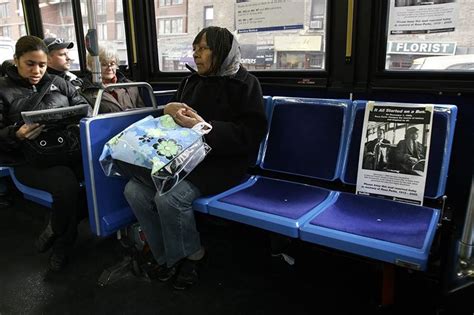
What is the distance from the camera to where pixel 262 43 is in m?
2.96

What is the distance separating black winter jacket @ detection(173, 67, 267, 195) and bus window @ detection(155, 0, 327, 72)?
2.45 ft

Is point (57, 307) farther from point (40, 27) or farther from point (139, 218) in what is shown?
point (40, 27)

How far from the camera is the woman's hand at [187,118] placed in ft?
6.81

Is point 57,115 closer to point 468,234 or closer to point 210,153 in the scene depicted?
point 210,153

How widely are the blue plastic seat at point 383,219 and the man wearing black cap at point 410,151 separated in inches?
2.4

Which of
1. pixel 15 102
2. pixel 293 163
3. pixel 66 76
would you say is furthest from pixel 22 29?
pixel 293 163

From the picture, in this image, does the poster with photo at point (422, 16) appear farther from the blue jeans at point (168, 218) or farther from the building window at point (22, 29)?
the building window at point (22, 29)

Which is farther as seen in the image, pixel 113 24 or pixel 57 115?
pixel 113 24

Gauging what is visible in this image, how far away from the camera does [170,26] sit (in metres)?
3.58

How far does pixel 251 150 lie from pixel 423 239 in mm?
1003

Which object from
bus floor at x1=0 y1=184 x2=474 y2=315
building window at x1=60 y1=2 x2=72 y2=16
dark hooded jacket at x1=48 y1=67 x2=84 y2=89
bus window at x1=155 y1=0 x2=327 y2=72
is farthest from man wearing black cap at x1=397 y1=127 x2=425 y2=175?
building window at x1=60 y1=2 x2=72 y2=16

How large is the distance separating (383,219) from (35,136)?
6.47ft

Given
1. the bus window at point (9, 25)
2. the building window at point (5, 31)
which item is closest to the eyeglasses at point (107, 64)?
the bus window at point (9, 25)

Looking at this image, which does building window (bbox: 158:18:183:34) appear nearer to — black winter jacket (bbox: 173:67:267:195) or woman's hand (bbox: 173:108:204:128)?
black winter jacket (bbox: 173:67:267:195)
